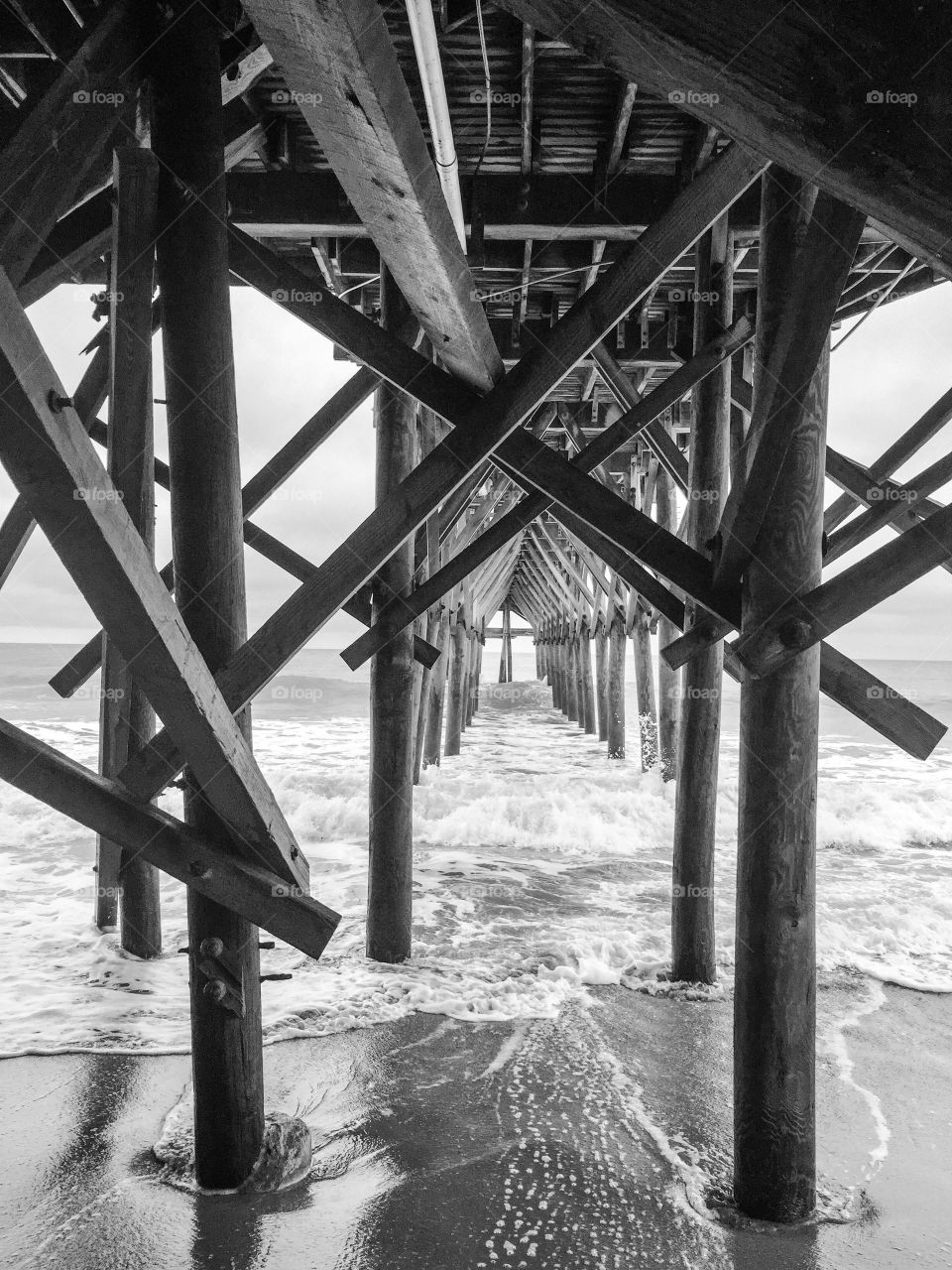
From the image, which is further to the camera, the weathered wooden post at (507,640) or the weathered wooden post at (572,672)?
the weathered wooden post at (507,640)

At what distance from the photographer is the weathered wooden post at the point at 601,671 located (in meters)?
13.9

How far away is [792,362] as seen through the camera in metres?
1.99

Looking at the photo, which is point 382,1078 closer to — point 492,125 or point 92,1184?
point 92,1184

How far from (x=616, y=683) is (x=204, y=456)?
10.8 metres

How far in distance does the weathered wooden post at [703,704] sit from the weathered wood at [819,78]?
3.24m

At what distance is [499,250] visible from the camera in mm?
4570

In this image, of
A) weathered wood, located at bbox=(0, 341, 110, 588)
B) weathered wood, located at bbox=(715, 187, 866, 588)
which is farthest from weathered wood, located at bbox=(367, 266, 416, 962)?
weathered wood, located at bbox=(715, 187, 866, 588)

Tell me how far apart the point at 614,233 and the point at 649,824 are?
19.7 ft
